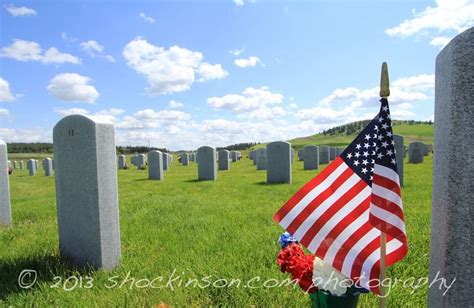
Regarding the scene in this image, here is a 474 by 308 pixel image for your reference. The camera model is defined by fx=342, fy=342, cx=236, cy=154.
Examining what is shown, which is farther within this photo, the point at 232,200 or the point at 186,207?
the point at 232,200

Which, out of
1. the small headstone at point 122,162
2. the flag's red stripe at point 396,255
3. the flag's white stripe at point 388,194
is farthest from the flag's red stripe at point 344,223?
the small headstone at point 122,162

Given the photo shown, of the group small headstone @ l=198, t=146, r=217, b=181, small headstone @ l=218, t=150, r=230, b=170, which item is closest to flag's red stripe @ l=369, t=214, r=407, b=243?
small headstone @ l=198, t=146, r=217, b=181

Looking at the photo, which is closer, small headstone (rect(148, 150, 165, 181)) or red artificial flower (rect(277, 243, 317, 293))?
red artificial flower (rect(277, 243, 317, 293))

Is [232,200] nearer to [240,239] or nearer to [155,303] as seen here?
[240,239]

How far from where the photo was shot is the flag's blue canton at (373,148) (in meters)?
2.22

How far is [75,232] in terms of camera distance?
4176 mm

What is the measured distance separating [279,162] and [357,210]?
9.68 metres

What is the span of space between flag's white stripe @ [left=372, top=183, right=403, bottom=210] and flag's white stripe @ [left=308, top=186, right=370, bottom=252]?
21 cm

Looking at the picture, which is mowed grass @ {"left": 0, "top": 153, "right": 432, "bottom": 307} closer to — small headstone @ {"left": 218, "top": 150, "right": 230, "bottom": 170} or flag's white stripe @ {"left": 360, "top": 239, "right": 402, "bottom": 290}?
flag's white stripe @ {"left": 360, "top": 239, "right": 402, "bottom": 290}

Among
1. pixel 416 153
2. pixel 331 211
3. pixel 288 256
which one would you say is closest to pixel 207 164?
pixel 288 256

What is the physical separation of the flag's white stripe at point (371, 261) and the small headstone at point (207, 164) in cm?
1258

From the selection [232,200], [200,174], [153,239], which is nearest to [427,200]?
[232,200]

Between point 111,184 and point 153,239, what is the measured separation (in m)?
1.21

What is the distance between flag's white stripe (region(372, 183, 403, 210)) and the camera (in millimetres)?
2156
